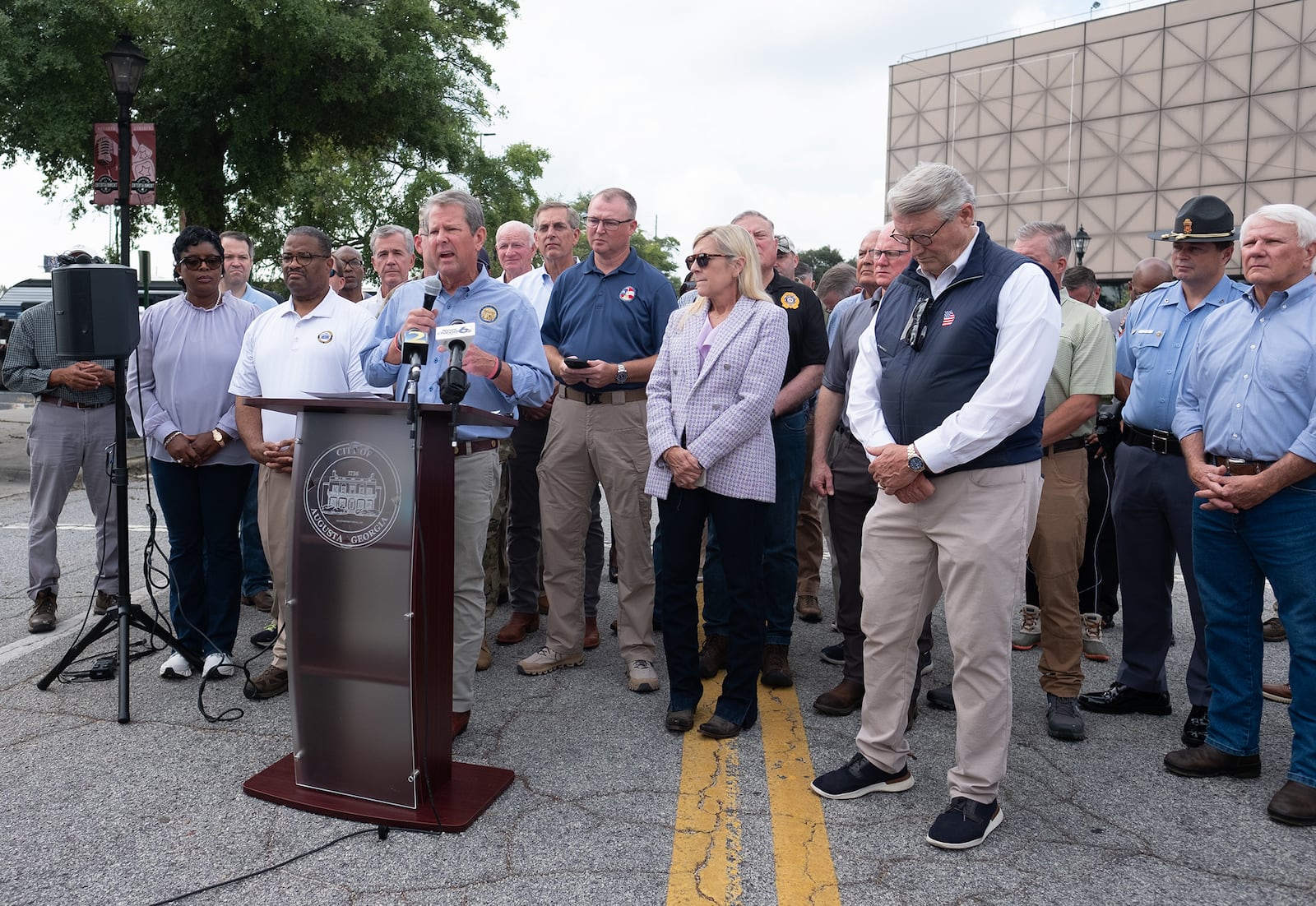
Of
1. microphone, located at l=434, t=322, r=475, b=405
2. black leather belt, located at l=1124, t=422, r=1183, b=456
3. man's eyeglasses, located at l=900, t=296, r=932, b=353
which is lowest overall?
black leather belt, located at l=1124, t=422, r=1183, b=456

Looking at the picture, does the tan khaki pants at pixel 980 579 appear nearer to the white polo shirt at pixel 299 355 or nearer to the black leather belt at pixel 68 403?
the white polo shirt at pixel 299 355

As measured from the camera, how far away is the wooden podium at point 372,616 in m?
3.36

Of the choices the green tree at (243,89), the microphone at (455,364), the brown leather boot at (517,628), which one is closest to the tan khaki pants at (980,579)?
the microphone at (455,364)

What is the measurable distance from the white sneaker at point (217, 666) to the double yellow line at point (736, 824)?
7.94 ft

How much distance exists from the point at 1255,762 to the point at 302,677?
3.71 metres

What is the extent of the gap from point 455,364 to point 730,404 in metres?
1.48

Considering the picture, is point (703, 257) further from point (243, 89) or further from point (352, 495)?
point (243, 89)

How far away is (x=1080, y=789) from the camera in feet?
12.2

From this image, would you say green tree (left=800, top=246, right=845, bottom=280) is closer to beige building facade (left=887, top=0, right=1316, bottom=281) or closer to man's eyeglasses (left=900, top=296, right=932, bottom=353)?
beige building facade (left=887, top=0, right=1316, bottom=281)

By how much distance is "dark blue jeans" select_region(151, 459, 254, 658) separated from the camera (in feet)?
16.4

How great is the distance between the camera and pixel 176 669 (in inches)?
192

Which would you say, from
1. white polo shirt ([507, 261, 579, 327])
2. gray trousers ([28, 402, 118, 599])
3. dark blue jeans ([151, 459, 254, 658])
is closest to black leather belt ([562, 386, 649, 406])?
white polo shirt ([507, 261, 579, 327])

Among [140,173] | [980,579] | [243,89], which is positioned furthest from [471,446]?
[243,89]

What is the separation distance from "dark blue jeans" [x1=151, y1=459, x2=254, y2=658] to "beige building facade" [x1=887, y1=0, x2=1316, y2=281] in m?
43.8
